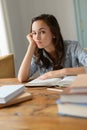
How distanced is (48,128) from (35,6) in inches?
119

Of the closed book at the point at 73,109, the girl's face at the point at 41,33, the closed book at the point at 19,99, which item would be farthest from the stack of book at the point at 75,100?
the girl's face at the point at 41,33

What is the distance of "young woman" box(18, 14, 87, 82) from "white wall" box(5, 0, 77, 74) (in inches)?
57.7

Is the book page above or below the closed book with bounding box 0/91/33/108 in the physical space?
above

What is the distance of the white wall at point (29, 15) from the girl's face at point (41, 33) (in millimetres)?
1525

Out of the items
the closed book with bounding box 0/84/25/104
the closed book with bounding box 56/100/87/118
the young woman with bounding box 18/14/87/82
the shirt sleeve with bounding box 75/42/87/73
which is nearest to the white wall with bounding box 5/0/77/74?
the young woman with bounding box 18/14/87/82

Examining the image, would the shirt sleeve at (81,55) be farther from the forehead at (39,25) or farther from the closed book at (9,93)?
the closed book at (9,93)

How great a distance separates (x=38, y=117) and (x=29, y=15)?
9.56ft

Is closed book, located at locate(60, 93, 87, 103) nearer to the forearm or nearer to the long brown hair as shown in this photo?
the forearm

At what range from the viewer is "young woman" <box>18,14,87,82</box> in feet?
6.56

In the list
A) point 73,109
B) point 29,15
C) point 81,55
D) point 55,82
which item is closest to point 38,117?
point 73,109

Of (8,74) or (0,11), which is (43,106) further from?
(0,11)

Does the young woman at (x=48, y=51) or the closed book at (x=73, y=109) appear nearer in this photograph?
the closed book at (x=73, y=109)

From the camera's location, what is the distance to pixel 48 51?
2.14 meters

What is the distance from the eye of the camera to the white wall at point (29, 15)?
3.55 metres
